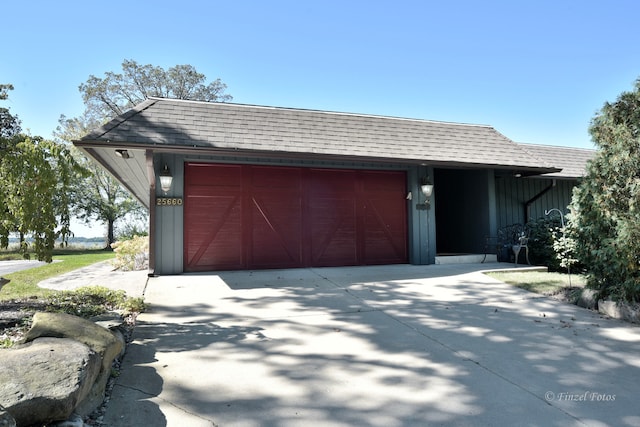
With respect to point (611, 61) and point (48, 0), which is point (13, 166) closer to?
point (48, 0)

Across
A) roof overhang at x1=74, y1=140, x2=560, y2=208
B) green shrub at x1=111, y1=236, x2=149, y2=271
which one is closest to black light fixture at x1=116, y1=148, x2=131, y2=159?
roof overhang at x1=74, y1=140, x2=560, y2=208

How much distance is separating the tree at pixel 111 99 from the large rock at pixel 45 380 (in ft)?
83.6

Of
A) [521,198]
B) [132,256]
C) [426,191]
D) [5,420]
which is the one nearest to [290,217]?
[426,191]

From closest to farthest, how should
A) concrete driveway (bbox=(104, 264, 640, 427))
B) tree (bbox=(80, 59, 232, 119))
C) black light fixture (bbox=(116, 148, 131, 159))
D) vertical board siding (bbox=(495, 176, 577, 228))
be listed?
concrete driveway (bbox=(104, 264, 640, 427))
black light fixture (bbox=(116, 148, 131, 159))
vertical board siding (bbox=(495, 176, 577, 228))
tree (bbox=(80, 59, 232, 119))

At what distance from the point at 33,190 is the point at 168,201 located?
13.0 ft

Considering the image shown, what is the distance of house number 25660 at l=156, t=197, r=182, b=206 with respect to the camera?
290 inches

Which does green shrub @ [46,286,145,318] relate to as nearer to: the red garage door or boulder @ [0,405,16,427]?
the red garage door

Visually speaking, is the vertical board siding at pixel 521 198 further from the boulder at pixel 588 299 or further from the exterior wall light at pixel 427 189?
the boulder at pixel 588 299

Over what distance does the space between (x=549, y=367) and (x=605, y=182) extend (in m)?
2.90

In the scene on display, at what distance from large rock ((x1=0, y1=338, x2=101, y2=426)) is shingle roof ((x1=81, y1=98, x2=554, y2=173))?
522 cm

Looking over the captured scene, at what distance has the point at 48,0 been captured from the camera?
7816mm

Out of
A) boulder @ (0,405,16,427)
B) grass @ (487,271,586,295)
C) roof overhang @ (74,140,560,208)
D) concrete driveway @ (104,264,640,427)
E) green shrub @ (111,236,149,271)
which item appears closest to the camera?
boulder @ (0,405,16,427)

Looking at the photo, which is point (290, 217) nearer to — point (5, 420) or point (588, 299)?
point (588, 299)

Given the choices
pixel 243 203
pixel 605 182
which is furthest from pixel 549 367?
pixel 243 203
